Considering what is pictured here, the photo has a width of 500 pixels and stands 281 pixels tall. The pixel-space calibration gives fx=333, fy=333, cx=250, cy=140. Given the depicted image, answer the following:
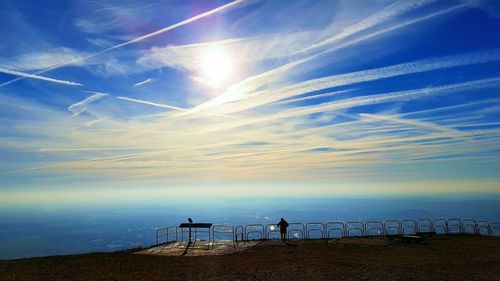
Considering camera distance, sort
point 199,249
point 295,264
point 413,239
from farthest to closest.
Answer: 1. point 413,239
2. point 199,249
3. point 295,264

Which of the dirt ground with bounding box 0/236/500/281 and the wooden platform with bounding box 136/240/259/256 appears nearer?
the dirt ground with bounding box 0/236/500/281

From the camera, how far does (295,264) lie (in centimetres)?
1720

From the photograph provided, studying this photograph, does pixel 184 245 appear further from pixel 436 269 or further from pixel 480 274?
pixel 480 274

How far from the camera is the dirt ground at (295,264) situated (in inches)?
581

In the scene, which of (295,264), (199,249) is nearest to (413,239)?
(295,264)

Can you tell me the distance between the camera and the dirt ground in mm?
14758

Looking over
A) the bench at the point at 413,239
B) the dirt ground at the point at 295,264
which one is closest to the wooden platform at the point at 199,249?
the dirt ground at the point at 295,264

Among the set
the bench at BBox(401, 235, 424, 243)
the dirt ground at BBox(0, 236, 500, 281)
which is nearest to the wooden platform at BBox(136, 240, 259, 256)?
the dirt ground at BBox(0, 236, 500, 281)

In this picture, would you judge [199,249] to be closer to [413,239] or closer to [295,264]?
[295,264]

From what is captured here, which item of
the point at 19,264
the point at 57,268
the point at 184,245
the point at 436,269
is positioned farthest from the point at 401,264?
the point at 19,264

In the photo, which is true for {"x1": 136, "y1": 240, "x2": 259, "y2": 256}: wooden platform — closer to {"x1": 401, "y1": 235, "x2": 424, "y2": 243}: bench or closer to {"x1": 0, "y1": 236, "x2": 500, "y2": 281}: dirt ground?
{"x1": 0, "y1": 236, "x2": 500, "y2": 281}: dirt ground

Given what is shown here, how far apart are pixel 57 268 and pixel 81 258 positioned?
2.96 m

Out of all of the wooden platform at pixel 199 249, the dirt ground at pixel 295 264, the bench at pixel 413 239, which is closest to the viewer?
the dirt ground at pixel 295 264

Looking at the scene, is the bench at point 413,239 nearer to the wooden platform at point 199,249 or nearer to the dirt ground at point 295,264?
the dirt ground at point 295,264
